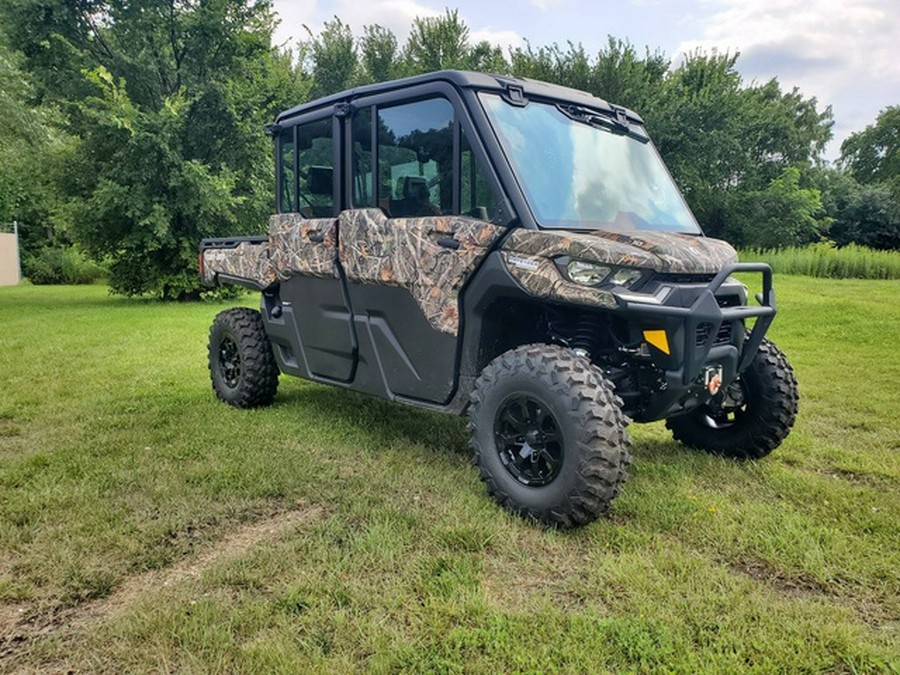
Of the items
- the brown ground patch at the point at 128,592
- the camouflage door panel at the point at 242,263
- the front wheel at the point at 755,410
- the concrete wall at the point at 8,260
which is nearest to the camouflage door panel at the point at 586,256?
the front wheel at the point at 755,410

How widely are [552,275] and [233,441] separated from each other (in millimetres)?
2591

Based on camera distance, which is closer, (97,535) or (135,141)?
(97,535)

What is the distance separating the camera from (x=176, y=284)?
16328mm

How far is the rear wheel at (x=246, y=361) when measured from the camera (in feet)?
17.7

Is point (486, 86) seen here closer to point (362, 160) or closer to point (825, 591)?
point (362, 160)

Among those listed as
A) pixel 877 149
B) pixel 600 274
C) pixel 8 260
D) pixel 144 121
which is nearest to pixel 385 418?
pixel 600 274

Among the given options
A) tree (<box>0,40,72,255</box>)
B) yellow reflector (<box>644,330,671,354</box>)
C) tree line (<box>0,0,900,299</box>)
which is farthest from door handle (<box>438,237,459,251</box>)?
tree (<box>0,40,72,255</box>)

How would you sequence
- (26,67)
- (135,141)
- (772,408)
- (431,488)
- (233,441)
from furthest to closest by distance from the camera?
(26,67)
(135,141)
(233,441)
(772,408)
(431,488)

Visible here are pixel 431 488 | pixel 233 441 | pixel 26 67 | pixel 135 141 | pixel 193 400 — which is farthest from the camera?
pixel 26 67

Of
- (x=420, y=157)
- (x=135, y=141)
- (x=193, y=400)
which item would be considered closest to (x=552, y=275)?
(x=420, y=157)

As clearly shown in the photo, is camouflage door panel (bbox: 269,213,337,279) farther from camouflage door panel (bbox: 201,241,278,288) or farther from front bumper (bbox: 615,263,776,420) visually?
front bumper (bbox: 615,263,776,420)

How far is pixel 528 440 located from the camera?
3250 mm

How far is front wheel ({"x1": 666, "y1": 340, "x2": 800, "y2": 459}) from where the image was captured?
3.99m

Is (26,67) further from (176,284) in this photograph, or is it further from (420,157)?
(420,157)
